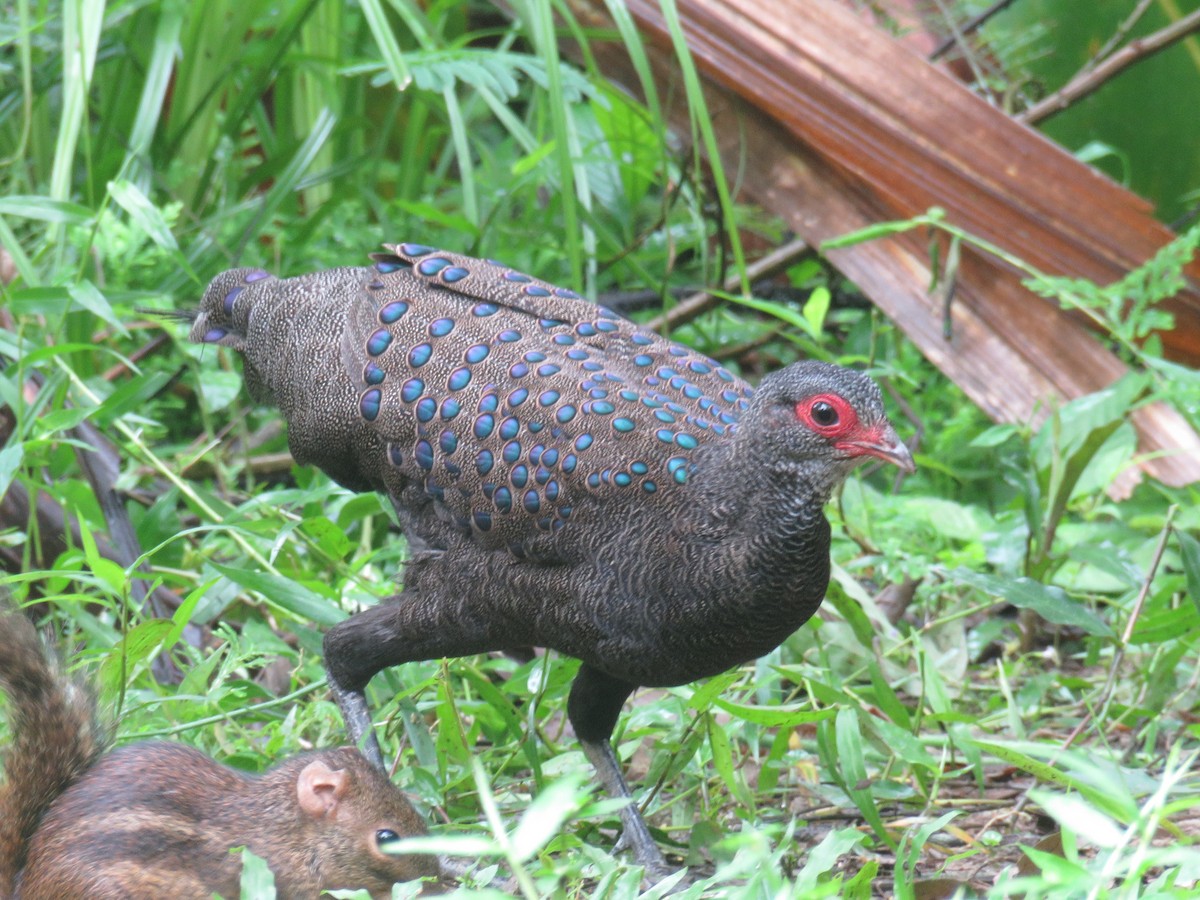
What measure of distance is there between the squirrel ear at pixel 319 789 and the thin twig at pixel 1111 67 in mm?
3468

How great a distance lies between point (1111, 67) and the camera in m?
5.03

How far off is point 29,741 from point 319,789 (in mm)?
502

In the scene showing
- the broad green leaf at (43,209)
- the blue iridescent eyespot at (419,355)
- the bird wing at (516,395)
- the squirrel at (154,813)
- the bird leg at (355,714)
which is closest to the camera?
the squirrel at (154,813)

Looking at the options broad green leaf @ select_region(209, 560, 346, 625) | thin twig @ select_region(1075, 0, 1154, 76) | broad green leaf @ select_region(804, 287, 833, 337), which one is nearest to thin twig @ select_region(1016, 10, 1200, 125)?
thin twig @ select_region(1075, 0, 1154, 76)

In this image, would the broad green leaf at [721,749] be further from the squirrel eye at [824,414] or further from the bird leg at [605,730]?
the squirrel eye at [824,414]

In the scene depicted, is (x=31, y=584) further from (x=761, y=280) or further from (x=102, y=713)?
(x=761, y=280)

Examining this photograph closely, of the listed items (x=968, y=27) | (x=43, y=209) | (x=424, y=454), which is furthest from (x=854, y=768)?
(x=968, y=27)

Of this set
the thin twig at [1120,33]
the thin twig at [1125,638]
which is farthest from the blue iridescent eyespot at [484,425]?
the thin twig at [1120,33]

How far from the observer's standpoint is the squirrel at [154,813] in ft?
8.11

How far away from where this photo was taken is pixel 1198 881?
8.18 ft

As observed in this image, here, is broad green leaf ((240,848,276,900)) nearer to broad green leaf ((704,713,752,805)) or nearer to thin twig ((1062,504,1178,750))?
broad green leaf ((704,713,752,805))

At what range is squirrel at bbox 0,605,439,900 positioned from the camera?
2.47m

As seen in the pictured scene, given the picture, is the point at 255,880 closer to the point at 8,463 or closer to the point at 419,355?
the point at 419,355

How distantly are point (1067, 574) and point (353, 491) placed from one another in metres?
Result: 2.09
